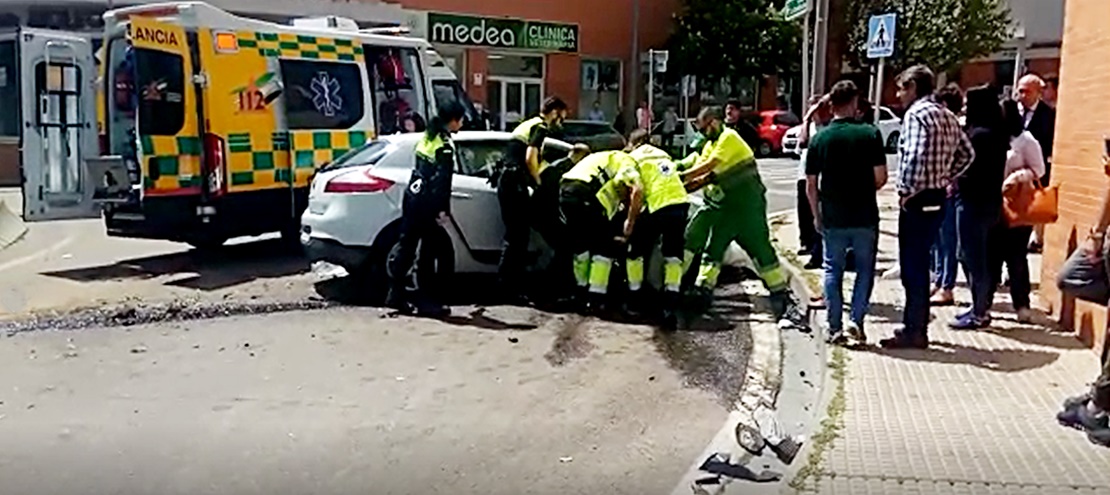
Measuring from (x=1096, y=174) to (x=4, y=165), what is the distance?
66.1ft

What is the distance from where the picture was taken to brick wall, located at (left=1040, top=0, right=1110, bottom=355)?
7051mm

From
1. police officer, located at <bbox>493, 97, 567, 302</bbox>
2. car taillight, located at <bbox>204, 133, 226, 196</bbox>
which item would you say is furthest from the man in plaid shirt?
car taillight, located at <bbox>204, 133, 226, 196</bbox>

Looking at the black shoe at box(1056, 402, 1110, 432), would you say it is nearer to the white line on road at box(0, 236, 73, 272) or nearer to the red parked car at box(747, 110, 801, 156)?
the white line on road at box(0, 236, 73, 272)

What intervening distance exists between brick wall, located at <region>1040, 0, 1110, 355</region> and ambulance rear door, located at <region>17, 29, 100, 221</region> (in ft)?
27.2

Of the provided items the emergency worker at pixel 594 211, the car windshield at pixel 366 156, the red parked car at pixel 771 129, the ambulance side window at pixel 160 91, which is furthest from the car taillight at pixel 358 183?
the red parked car at pixel 771 129

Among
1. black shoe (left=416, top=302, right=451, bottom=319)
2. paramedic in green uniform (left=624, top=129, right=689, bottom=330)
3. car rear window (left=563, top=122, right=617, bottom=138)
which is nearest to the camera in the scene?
paramedic in green uniform (left=624, top=129, right=689, bottom=330)

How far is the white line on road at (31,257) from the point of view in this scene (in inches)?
432

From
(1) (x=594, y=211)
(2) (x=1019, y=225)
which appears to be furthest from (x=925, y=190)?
(1) (x=594, y=211)

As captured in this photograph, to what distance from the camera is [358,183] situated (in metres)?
9.13

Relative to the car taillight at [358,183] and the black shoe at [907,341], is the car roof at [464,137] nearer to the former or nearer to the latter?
the car taillight at [358,183]

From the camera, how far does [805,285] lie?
934cm

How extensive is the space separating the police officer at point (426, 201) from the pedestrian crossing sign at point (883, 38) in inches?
176

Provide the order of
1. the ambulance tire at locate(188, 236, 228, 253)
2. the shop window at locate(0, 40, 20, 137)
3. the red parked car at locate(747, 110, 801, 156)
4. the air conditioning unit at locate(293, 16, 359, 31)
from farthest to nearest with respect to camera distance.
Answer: the red parked car at locate(747, 110, 801, 156)
the shop window at locate(0, 40, 20, 137)
the air conditioning unit at locate(293, 16, 359, 31)
the ambulance tire at locate(188, 236, 228, 253)

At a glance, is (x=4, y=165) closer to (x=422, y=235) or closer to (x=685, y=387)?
(x=422, y=235)
